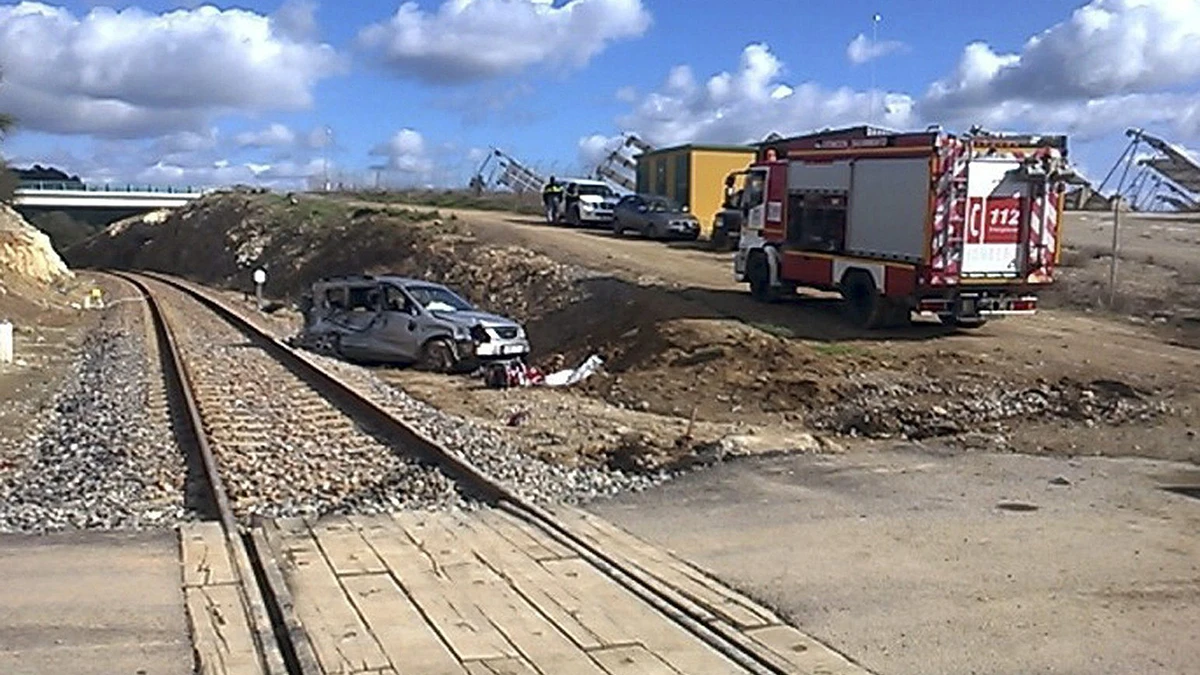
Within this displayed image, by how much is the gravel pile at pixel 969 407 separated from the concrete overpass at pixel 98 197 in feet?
276

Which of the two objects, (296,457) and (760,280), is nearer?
(296,457)

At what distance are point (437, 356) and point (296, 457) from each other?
9375 mm

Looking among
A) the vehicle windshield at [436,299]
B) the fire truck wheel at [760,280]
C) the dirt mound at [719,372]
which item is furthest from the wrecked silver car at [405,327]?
the fire truck wheel at [760,280]

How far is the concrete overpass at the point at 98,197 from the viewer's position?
317 ft

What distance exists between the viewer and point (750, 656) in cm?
721

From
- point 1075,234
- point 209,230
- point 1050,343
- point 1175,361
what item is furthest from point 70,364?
point 209,230

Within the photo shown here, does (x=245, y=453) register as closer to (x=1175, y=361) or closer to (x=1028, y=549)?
(x=1028, y=549)

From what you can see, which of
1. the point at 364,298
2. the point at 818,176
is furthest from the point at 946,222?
the point at 364,298

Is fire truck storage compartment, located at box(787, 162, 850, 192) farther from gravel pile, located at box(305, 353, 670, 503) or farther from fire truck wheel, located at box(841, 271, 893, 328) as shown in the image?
gravel pile, located at box(305, 353, 670, 503)

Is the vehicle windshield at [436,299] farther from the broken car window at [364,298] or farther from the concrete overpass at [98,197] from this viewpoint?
the concrete overpass at [98,197]

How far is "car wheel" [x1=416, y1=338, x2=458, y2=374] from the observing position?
75.2 ft

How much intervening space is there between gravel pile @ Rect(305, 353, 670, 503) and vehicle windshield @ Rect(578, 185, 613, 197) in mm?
30947

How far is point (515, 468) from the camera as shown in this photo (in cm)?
1304

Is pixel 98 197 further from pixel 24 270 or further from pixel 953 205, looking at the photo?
pixel 953 205
